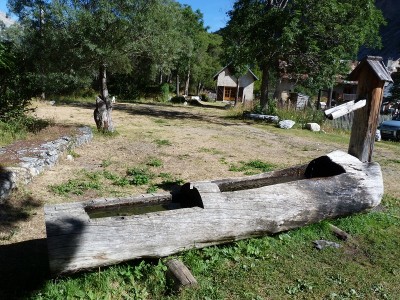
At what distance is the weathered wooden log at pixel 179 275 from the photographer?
327 cm

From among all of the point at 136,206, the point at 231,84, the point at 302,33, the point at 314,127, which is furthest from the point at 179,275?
the point at 231,84

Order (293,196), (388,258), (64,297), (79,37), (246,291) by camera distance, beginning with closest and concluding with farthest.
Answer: (64,297), (246,291), (388,258), (293,196), (79,37)

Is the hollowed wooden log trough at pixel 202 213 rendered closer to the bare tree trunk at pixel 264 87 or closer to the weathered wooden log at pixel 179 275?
the weathered wooden log at pixel 179 275

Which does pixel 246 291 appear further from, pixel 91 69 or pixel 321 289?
pixel 91 69

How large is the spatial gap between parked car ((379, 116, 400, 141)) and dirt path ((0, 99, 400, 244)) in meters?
4.20

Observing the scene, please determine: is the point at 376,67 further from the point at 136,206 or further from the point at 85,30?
the point at 85,30

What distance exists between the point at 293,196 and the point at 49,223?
2.79m

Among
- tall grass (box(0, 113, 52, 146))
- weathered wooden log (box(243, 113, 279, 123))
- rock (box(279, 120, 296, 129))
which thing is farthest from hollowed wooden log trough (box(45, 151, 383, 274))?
weathered wooden log (box(243, 113, 279, 123))

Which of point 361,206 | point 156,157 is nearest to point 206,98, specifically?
point 156,157

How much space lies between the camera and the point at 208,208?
3777 millimetres

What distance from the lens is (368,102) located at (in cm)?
545

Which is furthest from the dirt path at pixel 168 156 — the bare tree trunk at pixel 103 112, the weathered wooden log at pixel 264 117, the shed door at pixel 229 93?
the shed door at pixel 229 93

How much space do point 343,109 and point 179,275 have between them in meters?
3.39

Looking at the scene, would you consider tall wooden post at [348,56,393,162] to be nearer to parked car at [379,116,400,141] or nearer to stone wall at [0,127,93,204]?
stone wall at [0,127,93,204]
